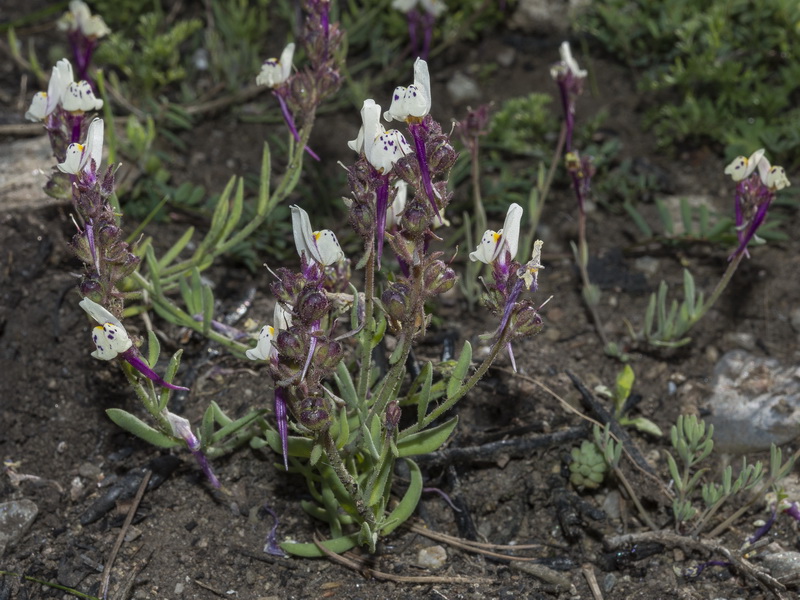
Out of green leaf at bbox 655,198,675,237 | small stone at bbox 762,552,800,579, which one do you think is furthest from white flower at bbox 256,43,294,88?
small stone at bbox 762,552,800,579

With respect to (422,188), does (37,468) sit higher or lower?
lower

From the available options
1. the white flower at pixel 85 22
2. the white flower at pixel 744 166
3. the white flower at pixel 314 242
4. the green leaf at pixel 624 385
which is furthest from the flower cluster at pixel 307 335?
the white flower at pixel 85 22

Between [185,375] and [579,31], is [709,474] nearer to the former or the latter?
[185,375]

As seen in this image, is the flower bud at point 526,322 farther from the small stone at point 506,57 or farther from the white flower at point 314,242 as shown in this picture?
the small stone at point 506,57

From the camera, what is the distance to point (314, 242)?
2201 mm

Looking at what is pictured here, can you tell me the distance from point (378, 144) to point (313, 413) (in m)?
0.67

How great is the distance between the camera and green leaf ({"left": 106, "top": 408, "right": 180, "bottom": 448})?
8.36ft

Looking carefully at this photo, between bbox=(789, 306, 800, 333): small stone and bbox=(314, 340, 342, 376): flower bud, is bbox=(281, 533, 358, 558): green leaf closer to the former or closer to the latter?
bbox=(314, 340, 342, 376): flower bud

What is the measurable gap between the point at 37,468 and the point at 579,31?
3691mm

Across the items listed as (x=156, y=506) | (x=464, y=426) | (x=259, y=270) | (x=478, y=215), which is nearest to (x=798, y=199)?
(x=478, y=215)

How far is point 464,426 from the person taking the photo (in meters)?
3.12

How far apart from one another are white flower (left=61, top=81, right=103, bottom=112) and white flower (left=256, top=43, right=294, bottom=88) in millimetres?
570

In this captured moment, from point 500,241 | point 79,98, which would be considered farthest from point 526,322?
point 79,98

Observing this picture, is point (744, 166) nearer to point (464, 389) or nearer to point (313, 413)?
point (464, 389)
